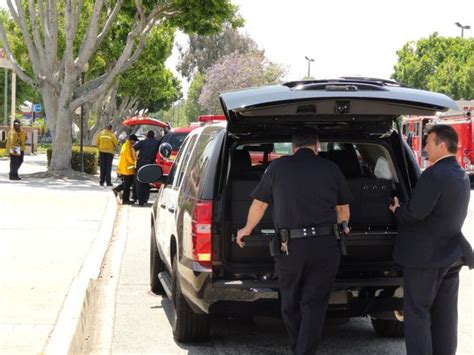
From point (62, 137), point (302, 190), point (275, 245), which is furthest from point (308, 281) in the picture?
point (62, 137)

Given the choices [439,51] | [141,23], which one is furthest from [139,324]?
[439,51]

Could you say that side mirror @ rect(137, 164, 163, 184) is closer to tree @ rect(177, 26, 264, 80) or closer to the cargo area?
the cargo area

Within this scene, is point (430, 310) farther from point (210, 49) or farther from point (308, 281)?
point (210, 49)

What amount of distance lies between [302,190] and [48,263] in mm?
5214

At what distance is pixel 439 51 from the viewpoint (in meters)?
89.1

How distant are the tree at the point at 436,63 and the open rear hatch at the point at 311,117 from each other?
76750 mm

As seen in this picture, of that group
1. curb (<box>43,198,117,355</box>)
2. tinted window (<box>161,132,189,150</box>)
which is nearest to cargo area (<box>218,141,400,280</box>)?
curb (<box>43,198,117,355</box>)

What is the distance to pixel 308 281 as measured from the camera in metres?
5.46

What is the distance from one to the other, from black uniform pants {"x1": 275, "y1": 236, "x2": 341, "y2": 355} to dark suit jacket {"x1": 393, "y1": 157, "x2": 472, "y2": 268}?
0.49 meters

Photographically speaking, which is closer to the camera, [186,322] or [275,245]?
[275,245]

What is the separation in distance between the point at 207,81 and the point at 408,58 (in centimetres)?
2658

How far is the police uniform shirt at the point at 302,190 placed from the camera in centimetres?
545

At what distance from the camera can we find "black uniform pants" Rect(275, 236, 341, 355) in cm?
539

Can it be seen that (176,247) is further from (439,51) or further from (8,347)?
(439,51)
